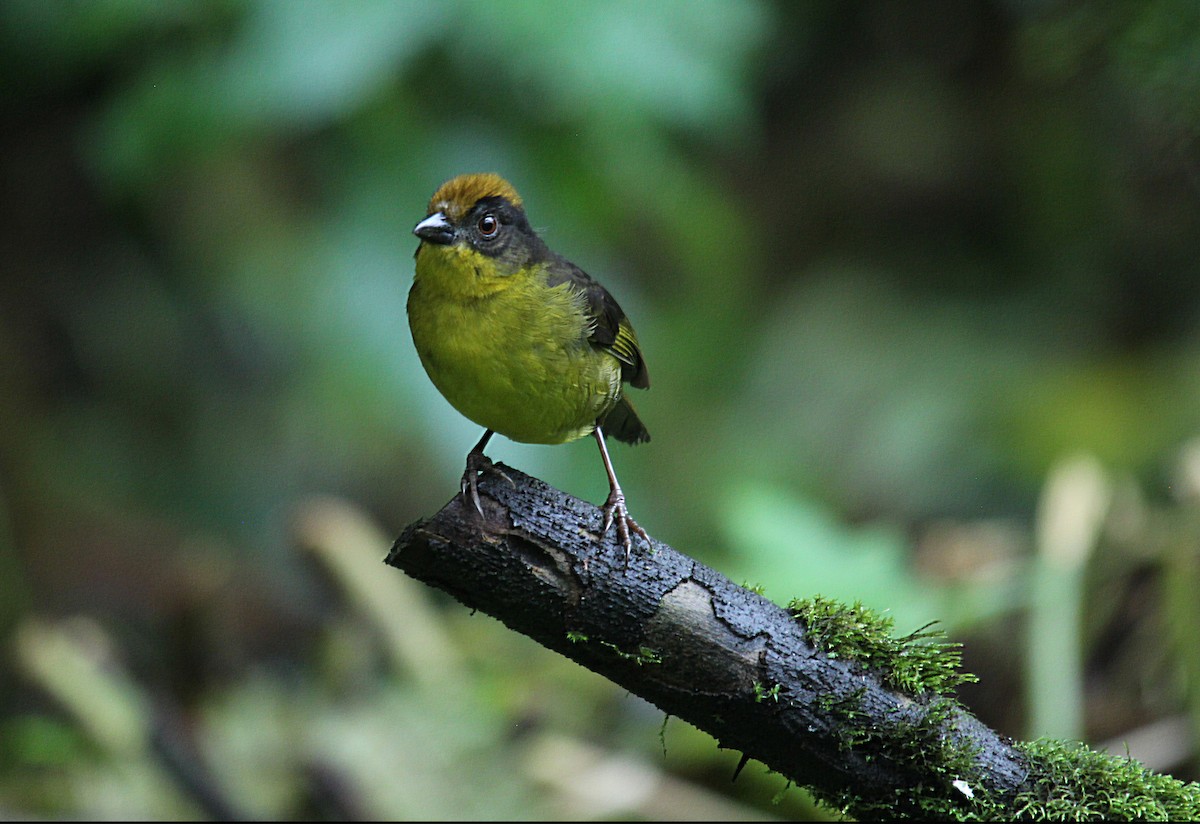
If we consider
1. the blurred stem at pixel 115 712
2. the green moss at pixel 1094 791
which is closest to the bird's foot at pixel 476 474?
the green moss at pixel 1094 791

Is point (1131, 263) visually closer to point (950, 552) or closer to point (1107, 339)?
point (1107, 339)

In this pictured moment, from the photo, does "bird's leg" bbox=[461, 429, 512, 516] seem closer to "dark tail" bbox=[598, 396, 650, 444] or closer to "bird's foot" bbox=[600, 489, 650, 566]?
"bird's foot" bbox=[600, 489, 650, 566]

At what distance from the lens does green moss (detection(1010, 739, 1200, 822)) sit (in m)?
2.05

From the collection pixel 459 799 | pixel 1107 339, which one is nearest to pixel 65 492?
pixel 459 799

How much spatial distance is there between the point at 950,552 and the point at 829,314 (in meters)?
3.15

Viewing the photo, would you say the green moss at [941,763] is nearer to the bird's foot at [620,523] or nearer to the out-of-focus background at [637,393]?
the bird's foot at [620,523]

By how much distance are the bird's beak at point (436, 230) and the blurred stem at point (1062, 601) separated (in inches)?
91.6

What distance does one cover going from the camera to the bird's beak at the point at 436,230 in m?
3.00

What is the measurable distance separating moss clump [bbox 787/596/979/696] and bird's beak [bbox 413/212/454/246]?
134cm

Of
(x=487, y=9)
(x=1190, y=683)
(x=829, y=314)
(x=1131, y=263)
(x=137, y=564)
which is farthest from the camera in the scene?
(x=829, y=314)

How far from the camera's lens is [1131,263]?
711 cm

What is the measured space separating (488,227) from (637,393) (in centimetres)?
386

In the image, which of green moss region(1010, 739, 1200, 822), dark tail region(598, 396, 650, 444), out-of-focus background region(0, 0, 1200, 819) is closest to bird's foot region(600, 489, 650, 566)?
green moss region(1010, 739, 1200, 822)

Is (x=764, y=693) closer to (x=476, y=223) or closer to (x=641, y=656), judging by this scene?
(x=641, y=656)
